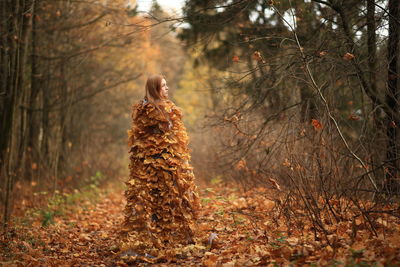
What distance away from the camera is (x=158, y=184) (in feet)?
18.3

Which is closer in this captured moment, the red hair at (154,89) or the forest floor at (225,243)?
the forest floor at (225,243)

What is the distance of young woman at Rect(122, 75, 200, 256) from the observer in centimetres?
551

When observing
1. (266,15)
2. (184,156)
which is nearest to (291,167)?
(184,156)

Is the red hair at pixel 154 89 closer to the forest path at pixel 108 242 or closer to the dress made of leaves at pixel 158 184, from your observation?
the dress made of leaves at pixel 158 184

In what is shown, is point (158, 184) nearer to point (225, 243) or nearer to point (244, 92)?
point (225, 243)

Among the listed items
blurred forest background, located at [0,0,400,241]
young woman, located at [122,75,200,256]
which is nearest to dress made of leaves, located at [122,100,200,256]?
young woman, located at [122,75,200,256]

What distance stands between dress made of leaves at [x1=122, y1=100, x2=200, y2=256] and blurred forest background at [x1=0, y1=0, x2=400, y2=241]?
3.97 ft

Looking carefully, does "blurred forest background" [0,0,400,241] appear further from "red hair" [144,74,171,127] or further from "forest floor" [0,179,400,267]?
"red hair" [144,74,171,127]

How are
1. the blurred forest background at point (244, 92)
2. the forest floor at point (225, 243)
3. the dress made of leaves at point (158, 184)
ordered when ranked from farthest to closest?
the dress made of leaves at point (158, 184) < the blurred forest background at point (244, 92) < the forest floor at point (225, 243)

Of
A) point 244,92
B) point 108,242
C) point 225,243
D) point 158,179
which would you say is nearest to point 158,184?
point 158,179

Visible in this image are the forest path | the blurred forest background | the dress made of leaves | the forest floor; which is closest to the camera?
the forest floor

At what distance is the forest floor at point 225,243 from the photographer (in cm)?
404

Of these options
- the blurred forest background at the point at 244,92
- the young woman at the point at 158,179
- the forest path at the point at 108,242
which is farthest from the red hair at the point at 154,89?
the forest path at the point at 108,242

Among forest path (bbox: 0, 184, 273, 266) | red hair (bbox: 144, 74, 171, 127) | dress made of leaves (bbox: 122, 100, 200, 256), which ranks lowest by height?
forest path (bbox: 0, 184, 273, 266)
